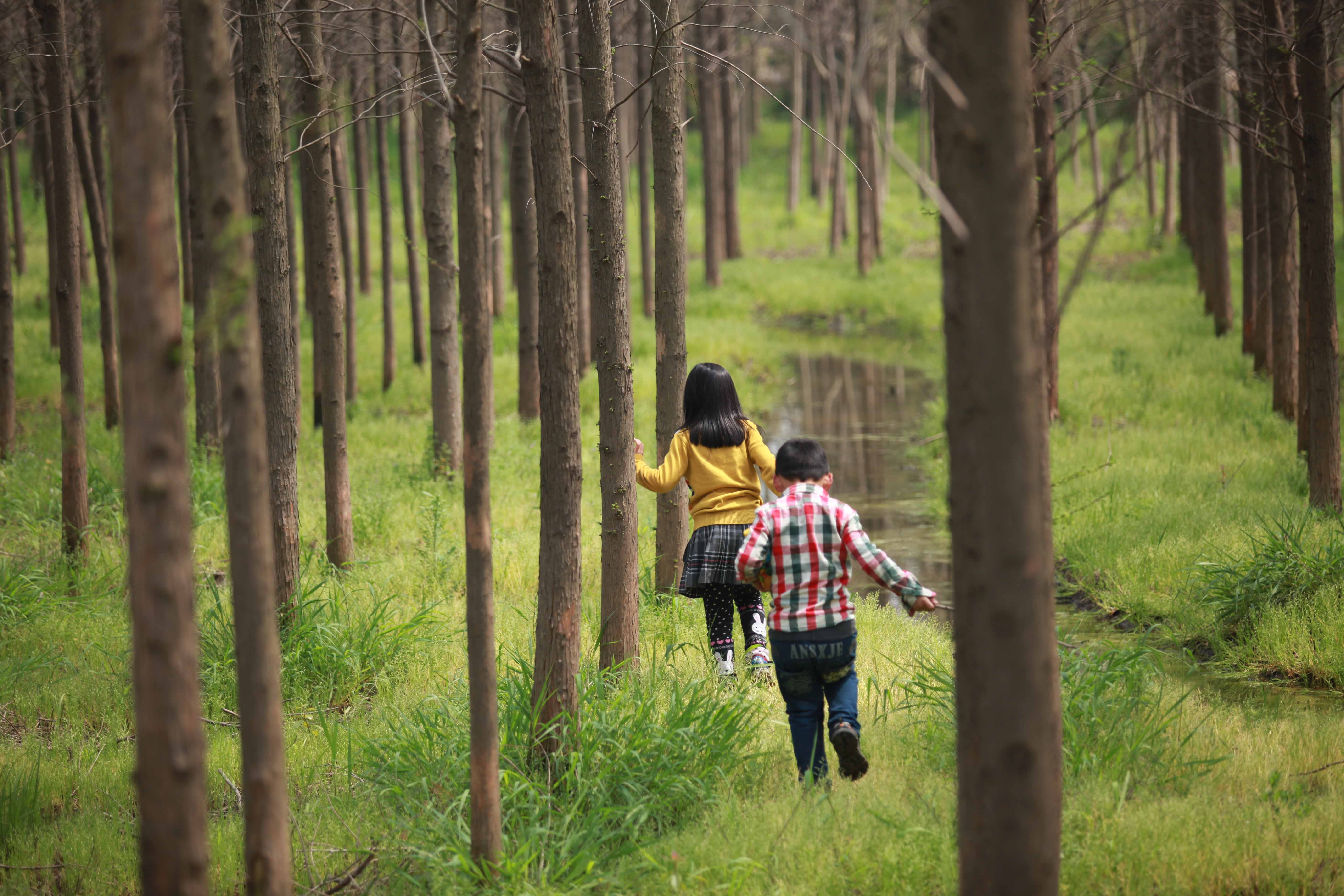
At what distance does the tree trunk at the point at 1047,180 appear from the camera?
417 cm

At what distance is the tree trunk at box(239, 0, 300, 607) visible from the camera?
5664mm

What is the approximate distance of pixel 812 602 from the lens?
159 inches

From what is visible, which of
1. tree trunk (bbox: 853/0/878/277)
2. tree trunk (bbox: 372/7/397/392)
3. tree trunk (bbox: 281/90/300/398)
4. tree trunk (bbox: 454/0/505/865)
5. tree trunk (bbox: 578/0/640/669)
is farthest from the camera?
tree trunk (bbox: 853/0/878/277)

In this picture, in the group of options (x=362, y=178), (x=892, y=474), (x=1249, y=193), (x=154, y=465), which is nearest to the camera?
(x=154, y=465)

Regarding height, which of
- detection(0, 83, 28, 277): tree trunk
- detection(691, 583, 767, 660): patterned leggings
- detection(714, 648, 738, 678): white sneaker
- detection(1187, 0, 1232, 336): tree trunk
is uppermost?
detection(0, 83, 28, 277): tree trunk

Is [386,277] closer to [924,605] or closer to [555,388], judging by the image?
[555,388]

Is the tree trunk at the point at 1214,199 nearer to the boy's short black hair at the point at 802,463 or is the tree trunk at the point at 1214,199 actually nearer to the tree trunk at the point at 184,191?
the boy's short black hair at the point at 802,463

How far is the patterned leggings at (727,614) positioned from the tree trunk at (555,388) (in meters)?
1.31

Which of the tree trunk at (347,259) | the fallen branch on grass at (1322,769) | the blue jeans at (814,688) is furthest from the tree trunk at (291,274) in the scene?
the fallen branch on grass at (1322,769)

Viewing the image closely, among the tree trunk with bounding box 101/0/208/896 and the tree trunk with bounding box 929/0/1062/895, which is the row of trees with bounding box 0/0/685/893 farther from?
the tree trunk with bounding box 929/0/1062/895

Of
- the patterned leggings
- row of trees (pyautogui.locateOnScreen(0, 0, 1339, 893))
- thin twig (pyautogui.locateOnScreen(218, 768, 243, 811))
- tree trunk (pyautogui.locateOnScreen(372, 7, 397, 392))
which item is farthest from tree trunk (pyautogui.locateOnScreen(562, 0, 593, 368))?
thin twig (pyautogui.locateOnScreen(218, 768, 243, 811))

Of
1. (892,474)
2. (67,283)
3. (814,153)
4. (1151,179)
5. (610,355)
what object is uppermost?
(814,153)

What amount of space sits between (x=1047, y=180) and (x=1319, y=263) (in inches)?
214

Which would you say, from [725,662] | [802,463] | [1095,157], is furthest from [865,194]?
[802,463]
